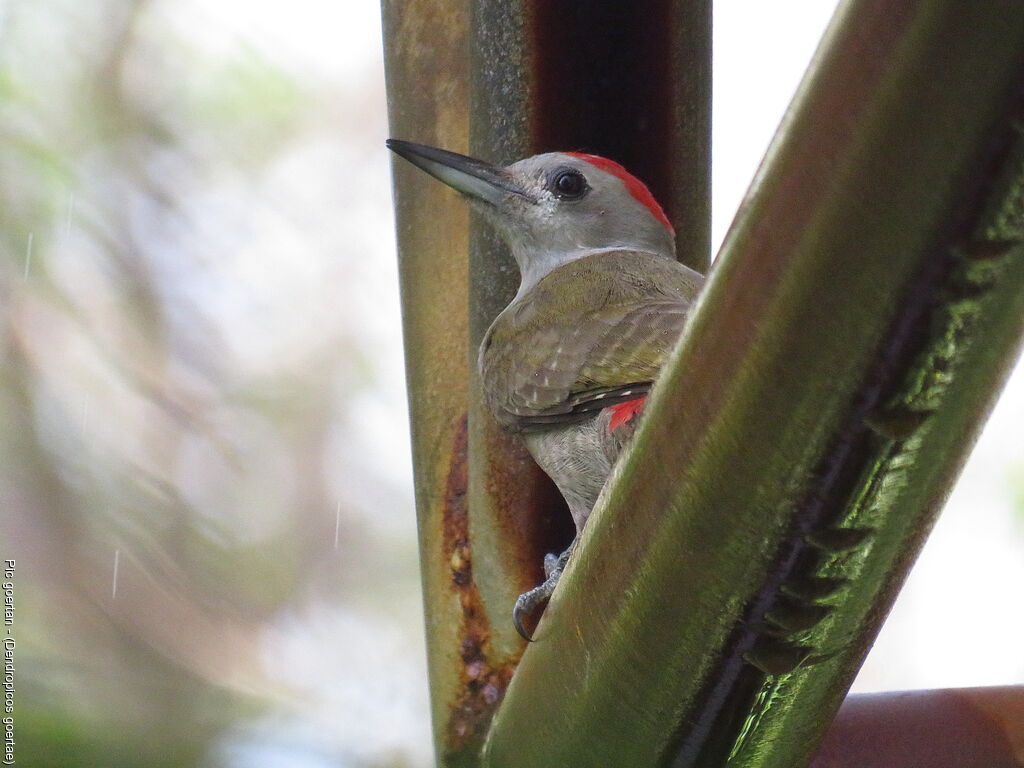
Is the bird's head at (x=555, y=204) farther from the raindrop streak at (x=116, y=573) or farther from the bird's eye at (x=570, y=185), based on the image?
the raindrop streak at (x=116, y=573)

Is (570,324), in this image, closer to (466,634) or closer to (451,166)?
(451,166)

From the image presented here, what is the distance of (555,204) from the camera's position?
3924mm

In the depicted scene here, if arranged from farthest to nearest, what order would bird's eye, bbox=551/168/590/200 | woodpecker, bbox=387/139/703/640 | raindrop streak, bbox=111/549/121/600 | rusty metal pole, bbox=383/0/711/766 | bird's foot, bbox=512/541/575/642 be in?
raindrop streak, bbox=111/549/121/600
bird's eye, bbox=551/168/590/200
woodpecker, bbox=387/139/703/640
rusty metal pole, bbox=383/0/711/766
bird's foot, bbox=512/541/575/642

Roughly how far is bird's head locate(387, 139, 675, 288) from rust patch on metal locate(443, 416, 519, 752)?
0.61 metres

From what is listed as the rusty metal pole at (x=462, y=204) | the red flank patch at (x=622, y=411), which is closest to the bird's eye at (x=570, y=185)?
the rusty metal pole at (x=462, y=204)

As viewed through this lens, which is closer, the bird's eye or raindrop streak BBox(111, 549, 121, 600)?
the bird's eye

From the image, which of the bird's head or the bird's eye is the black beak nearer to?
the bird's head

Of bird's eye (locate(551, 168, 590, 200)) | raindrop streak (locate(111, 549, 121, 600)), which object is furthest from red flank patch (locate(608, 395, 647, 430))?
raindrop streak (locate(111, 549, 121, 600))

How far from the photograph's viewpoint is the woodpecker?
2.85 m

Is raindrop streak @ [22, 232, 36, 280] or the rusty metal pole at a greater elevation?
raindrop streak @ [22, 232, 36, 280]

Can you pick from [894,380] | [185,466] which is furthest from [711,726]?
[185,466]

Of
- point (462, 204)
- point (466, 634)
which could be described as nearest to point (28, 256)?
point (462, 204)

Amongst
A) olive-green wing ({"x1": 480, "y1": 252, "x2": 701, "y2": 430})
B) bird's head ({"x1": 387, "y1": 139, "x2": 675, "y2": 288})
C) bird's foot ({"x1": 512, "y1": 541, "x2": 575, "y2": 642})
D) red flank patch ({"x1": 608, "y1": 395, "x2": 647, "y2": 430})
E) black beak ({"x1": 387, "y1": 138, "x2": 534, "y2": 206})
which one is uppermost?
bird's head ({"x1": 387, "y1": 139, "x2": 675, "y2": 288})

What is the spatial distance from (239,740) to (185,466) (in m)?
1.55
